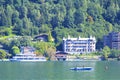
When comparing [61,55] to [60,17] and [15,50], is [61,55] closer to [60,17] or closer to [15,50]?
Answer: [15,50]

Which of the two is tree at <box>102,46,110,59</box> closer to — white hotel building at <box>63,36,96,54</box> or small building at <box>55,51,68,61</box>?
white hotel building at <box>63,36,96,54</box>

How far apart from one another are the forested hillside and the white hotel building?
1957 millimetres

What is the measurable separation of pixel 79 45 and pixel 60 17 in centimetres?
1163

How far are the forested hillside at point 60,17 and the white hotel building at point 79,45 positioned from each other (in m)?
1.96

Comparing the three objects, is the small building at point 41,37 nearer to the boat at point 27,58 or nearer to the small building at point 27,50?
the small building at point 27,50

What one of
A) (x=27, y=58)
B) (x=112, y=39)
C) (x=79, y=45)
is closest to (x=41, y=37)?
(x=79, y=45)

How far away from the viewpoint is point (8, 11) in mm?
144250

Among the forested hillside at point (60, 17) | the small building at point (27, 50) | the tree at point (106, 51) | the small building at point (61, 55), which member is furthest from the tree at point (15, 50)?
the tree at point (106, 51)

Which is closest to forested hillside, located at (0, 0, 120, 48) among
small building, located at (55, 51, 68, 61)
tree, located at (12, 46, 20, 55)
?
small building, located at (55, 51, 68, 61)

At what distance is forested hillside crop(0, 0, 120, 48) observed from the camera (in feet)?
453

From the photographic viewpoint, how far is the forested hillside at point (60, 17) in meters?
138

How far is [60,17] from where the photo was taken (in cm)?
14312

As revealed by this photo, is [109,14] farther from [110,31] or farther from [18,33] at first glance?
[18,33]

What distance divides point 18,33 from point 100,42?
1839 centimetres
